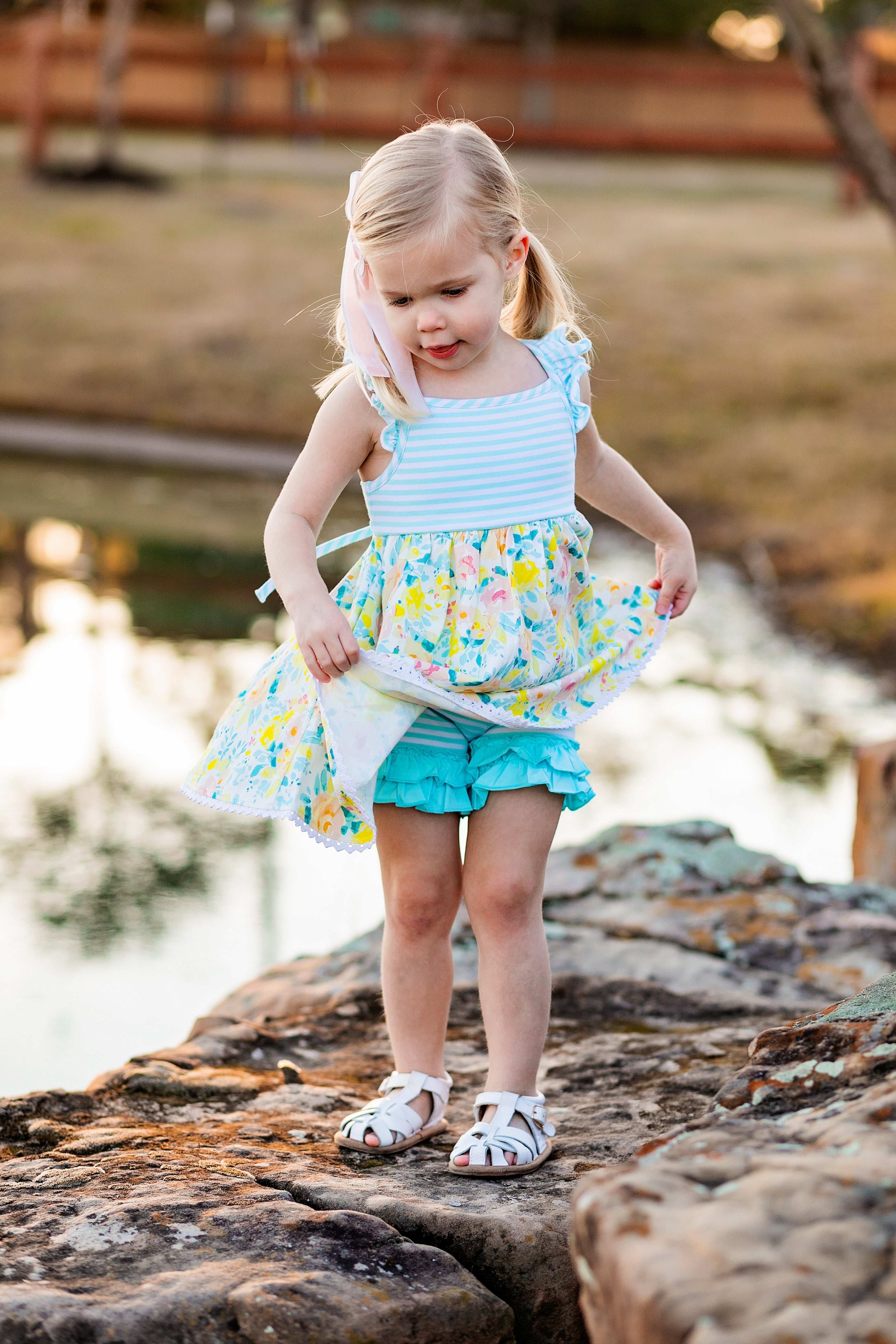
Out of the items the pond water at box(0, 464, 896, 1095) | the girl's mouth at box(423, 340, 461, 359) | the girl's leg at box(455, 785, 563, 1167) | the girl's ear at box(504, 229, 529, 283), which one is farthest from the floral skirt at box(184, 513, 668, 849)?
the pond water at box(0, 464, 896, 1095)

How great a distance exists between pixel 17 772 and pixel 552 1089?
230 cm

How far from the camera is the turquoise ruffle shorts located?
1.85 metres

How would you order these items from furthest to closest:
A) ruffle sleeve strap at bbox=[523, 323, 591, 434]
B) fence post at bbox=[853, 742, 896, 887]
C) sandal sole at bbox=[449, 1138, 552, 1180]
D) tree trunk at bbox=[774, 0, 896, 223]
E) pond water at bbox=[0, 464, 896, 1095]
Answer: tree trunk at bbox=[774, 0, 896, 223]
fence post at bbox=[853, 742, 896, 887]
pond water at bbox=[0, 464, 896, 1095]
ruffle sleeve strap at bbox=[523, 323, 591, 434]
sandal sole at bbox=[449, 1138, 552, 1180]

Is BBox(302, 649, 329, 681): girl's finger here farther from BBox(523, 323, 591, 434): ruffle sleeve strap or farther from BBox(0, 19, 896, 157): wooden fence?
BBox(0, 19, 896, 157): wooden fence

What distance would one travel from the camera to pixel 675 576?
2102 mm

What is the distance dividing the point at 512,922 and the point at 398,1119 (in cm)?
29

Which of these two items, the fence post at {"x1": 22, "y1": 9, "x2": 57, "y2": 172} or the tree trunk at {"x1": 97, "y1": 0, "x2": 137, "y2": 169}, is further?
the fence post at {"x1": 22, "y1": 9, "x2": 57, "y2": 172}

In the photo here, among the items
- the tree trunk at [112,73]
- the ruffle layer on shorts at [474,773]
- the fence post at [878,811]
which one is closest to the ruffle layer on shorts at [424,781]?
the ruffle layer on shorts at [474,773]

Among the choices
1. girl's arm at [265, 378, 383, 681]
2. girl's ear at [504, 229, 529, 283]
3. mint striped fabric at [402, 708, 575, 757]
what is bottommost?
mint striped fabric at [402, 708, 575, 757]

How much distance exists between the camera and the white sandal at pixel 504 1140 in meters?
1.77

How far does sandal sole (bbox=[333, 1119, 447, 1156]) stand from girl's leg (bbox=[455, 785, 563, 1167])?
0.11 meters

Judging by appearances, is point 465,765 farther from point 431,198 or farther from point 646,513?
point 431,198

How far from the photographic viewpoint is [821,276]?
38.2 feet

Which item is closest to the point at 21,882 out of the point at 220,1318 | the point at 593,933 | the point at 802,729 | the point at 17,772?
the point at 17,772
